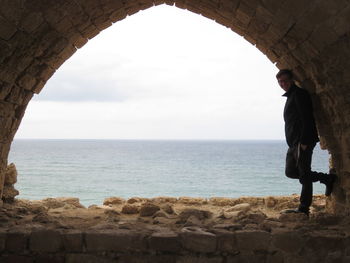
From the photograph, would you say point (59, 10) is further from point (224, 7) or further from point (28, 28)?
point (224, 7)

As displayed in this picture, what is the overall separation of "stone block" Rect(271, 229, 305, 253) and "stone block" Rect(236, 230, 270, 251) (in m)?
0.08

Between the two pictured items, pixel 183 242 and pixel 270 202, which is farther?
pixel 270 202

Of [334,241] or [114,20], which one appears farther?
[114,20]

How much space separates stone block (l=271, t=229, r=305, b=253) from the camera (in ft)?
A: 15.3

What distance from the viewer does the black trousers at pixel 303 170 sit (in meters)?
5.33

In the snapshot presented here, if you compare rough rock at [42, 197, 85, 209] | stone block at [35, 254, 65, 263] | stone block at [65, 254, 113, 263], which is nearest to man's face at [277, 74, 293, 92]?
stone block at [65, 254, 113, 263]

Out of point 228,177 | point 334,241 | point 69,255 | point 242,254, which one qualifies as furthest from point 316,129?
point 228,177

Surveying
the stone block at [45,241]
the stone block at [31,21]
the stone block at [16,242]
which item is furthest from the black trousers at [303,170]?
the stone block at [31,21]

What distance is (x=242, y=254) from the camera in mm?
4672

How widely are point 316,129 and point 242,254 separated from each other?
6.49 feet

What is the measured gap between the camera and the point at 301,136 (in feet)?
17.5

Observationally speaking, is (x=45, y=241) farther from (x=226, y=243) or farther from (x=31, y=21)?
(x=31, y=21)

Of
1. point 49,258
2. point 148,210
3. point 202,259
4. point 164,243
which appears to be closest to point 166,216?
point 148,210

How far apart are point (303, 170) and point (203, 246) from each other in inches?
67.6
